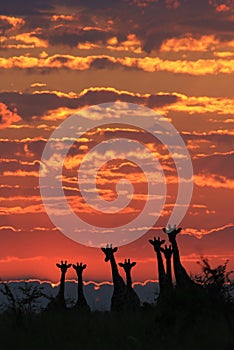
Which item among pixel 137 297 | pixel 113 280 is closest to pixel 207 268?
pixel 137 297

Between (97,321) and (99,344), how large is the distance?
201 inches

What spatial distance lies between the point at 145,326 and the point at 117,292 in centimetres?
1829

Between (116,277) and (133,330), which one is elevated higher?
(116,277)

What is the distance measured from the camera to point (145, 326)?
112ft

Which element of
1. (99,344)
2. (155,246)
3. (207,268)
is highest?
(155,246)

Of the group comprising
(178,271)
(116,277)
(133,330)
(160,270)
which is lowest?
(133,330)

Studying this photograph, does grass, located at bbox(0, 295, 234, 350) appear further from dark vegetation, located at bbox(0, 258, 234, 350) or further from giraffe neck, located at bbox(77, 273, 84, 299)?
giraffe neck, located at bbox(77, 273, 84, 299)

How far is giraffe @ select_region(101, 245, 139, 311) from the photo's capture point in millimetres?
48625

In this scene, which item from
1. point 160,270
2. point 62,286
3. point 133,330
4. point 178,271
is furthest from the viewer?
point 62,286

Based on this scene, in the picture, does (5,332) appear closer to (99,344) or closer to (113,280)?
(99,344)

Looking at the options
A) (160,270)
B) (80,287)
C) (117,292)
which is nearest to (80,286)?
(80,287)

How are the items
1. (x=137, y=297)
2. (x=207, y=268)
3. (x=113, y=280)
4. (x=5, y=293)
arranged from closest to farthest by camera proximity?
(x=207, y=268)
(x=5, y=293)
(x=137, y=297)
(x=113, y=280)

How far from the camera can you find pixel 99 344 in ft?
101

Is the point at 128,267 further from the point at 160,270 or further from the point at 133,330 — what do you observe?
the point at 133,330
